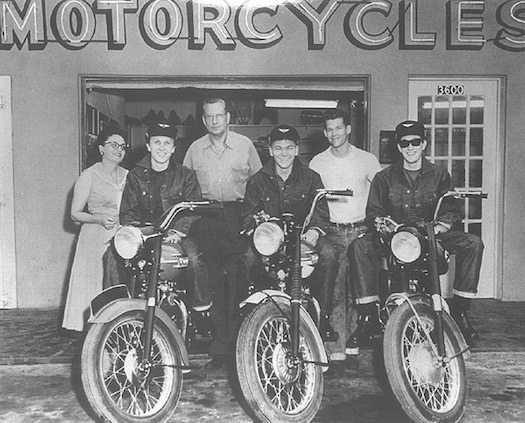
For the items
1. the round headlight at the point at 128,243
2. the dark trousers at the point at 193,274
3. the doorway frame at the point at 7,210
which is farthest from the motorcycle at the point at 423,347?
the doorway frame at the point at 7,210

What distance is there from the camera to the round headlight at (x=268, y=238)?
3.11 meters

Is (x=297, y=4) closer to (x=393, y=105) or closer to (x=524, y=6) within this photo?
(x=393, y=105)

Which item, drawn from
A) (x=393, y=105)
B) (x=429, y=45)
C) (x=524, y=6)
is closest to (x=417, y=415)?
(x=393, y=105)

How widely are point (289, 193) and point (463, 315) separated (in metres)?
1.63

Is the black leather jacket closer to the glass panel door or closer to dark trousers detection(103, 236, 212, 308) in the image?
dark trousers detection(103, 236, 212, 308)

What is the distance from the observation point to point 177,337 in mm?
3070

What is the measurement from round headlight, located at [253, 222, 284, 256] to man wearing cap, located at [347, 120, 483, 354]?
0.99m

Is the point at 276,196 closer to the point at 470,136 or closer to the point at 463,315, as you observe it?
the point at 463,315

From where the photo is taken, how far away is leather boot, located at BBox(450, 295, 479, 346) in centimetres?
419

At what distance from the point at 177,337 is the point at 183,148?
4571 mm

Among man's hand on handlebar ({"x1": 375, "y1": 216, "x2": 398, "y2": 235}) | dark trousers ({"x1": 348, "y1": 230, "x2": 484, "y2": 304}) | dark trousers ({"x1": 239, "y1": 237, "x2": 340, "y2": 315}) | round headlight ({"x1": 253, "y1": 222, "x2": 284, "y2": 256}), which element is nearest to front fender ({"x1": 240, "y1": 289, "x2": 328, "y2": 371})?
round headlight ({"x1": 253, "y1": 222, "x2": 284, "y2": 256})

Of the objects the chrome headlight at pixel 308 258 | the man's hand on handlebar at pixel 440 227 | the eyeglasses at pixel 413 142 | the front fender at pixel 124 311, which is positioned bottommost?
the front fender at pixel 124 311

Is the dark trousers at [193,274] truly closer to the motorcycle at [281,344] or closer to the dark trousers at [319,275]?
the dark trousers at [319,275]

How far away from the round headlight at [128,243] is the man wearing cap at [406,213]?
5.05 ft
